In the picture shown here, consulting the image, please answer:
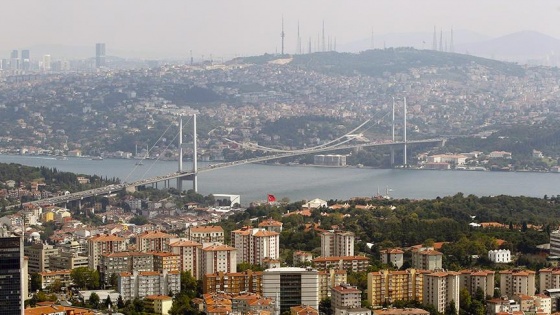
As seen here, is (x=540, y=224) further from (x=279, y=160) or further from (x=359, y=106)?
(x=359, y=106)

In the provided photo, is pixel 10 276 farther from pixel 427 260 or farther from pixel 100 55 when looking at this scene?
pixel 100 55

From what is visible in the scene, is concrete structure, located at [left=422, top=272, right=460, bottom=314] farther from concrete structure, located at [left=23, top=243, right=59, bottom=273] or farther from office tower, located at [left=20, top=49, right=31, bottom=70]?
office tower, located at [left=20, top=49, right=31, bottom=70]

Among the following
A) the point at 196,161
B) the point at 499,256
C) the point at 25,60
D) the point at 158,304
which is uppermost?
the point at 25,60

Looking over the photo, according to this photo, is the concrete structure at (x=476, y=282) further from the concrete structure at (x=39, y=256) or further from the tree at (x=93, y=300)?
the concrete structure at (x=39, y=256)

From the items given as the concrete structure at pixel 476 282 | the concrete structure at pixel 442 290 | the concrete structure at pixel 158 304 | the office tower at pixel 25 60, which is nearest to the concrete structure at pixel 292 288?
the concrete structure at pixel 158 304

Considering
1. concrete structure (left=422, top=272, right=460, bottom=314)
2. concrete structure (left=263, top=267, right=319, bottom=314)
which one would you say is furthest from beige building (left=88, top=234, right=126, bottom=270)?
concrete structure (left=422, top=272, right=460, bottom=314)

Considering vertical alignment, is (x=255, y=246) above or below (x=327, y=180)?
above

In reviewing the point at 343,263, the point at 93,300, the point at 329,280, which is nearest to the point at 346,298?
the point at 329,280
